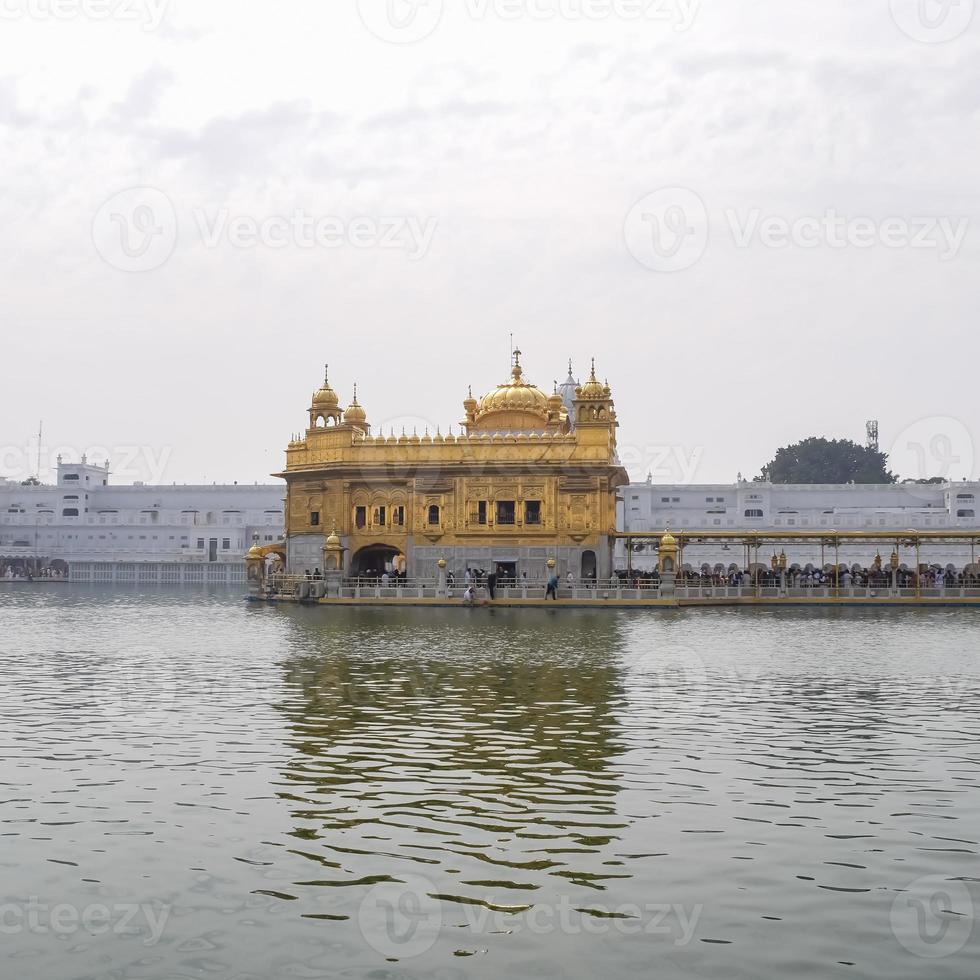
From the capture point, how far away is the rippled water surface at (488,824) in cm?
785

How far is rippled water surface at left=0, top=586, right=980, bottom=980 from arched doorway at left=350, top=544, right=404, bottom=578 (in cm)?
3651

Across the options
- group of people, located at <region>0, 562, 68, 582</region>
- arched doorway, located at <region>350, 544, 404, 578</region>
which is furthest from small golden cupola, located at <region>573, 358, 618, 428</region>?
group of people, located at <region>0, 562, 68, 582</region>

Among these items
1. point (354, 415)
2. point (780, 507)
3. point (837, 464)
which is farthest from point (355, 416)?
point (837, 464)

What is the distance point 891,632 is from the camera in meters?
35.0

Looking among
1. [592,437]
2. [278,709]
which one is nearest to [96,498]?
[592,437]

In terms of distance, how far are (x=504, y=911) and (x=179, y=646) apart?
22.6 metres

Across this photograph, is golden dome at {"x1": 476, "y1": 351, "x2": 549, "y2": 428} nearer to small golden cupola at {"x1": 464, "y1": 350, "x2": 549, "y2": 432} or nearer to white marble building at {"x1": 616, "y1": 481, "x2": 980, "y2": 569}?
small golden cupola at {"x1": 464, "y1": 350, "x2": 549, "y2": 432}

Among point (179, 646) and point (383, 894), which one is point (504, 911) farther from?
point (179, 646)

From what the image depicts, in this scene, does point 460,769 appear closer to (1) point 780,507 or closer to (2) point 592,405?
(2) point 592,405

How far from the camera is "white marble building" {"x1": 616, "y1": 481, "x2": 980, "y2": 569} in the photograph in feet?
301

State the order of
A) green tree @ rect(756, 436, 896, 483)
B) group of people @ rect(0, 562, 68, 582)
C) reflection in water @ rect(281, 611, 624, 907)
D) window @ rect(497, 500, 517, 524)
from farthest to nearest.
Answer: green tree @ rect(756, 436, 896, 483) → group of people @ rect(0, 562, 68, 582) → window @ rect(497, 500, 517, 524) → reflection in water @ rect(281, 611, 624, 907)

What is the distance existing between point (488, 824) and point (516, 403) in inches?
2102

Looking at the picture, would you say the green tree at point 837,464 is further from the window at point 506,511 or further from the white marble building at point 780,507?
the window at point 506,511

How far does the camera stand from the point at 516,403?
209 feet
